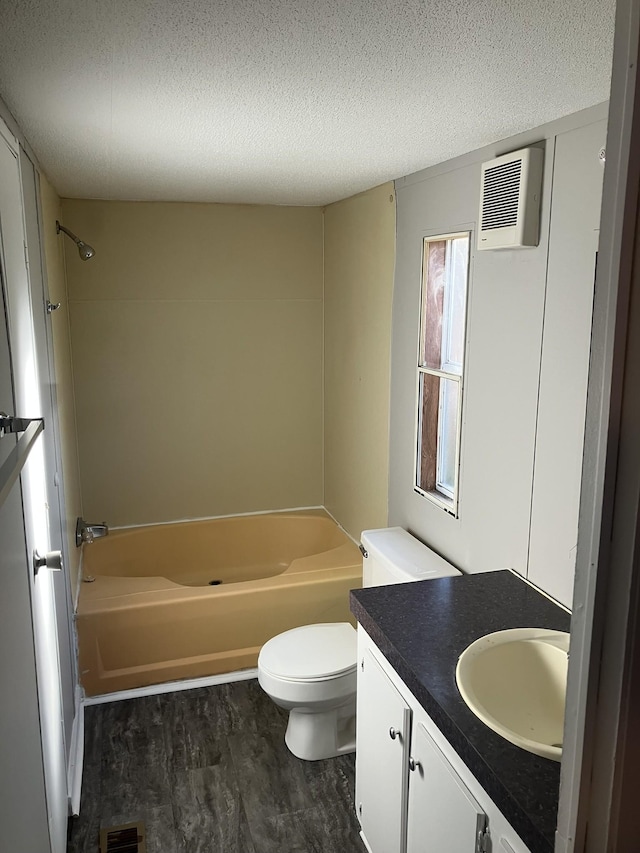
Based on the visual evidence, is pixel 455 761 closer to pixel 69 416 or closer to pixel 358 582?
pixel 358 582

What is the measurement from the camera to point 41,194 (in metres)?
2.69

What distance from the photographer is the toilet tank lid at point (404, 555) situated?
101 inches

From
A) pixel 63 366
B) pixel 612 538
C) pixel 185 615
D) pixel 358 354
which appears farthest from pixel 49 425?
pixel 612 538

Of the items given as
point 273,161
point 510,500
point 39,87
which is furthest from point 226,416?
point 39,87

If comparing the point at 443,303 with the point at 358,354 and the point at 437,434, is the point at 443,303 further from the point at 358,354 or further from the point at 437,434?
the point at 358,354

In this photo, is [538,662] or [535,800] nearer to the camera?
[535,800]

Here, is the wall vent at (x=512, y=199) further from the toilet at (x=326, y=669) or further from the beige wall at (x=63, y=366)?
the beige wall at (x=63, y=366)

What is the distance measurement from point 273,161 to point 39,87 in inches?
42.3

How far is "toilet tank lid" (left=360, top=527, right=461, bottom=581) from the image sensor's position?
257 centimetres

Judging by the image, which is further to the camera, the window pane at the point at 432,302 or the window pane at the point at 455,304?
the window pane at the point at 432,302

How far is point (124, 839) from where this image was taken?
2.31 metres

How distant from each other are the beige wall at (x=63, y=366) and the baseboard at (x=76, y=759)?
1.73 ft

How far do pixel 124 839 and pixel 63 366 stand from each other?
1.97 metres

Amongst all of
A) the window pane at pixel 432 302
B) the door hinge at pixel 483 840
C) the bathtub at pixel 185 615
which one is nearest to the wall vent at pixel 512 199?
the window pane at pixel 432 302
